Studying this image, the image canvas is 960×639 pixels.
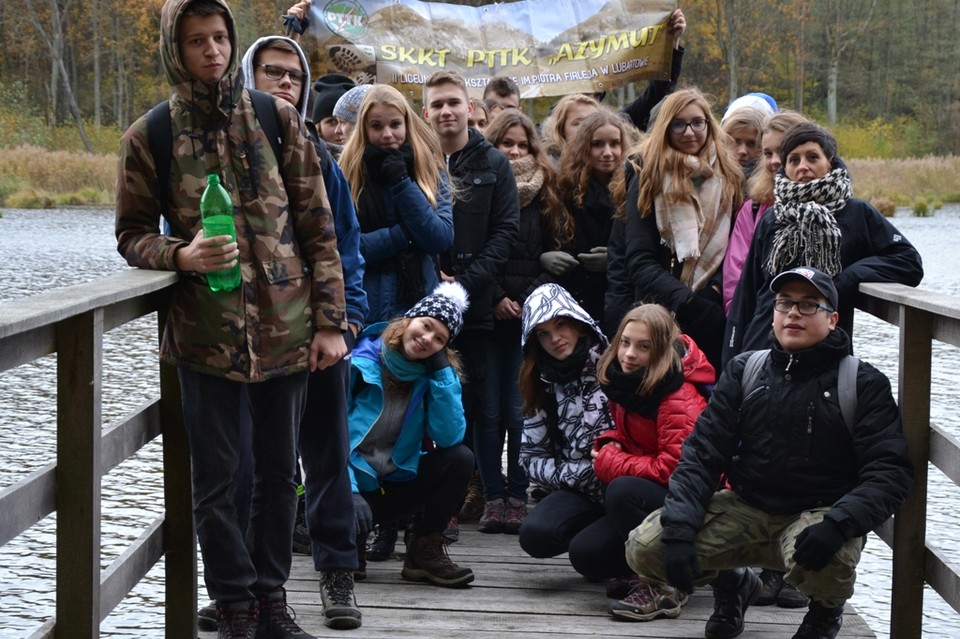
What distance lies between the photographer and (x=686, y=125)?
485cm

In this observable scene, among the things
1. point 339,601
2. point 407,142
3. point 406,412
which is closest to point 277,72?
point 407,142

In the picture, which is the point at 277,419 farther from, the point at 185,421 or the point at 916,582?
the point at 916,582

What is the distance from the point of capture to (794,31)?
165 ft

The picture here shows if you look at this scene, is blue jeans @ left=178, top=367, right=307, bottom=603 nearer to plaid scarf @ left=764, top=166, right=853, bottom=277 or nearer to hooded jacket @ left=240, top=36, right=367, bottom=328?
hooded jacket @ left=240, top=36, right=367, bottom=328

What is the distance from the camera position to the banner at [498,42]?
7.32 meters

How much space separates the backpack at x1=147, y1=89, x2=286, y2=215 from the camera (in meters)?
3.33

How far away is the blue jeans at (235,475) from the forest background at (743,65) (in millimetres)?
38952

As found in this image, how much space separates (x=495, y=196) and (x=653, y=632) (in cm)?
202

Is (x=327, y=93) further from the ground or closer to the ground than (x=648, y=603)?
further from the ground

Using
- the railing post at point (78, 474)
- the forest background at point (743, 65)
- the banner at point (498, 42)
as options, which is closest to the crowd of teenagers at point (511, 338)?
the railing post at point (78, 474)

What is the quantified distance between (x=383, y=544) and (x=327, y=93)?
2048 mm

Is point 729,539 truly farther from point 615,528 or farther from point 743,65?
point 743,65

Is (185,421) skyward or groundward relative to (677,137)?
groundward

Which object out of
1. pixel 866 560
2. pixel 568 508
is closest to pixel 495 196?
pixel 568 508
